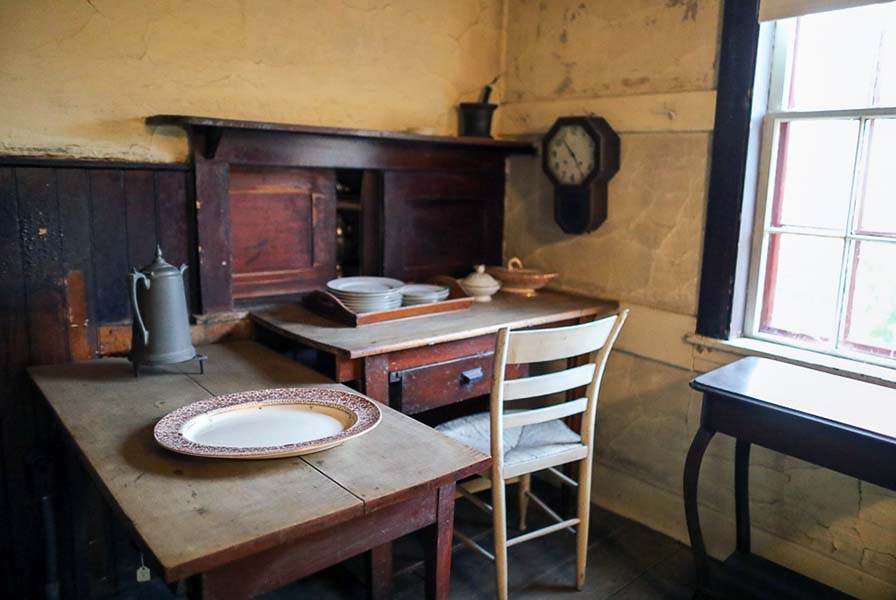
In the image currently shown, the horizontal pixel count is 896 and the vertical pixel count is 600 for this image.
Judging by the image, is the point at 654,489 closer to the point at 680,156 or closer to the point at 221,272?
the point at 680,156

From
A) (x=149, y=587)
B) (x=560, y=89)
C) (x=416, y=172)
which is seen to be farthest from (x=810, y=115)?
(x=149, y=587)

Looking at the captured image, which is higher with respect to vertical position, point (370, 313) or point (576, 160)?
point (576, 160)

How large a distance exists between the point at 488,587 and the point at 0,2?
2288mm

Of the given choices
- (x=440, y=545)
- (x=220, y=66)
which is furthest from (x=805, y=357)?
(x=220, y=66)

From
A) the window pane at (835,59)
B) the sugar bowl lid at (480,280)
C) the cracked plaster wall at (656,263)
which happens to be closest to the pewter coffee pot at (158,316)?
the sugar bowl lid at (480,280)

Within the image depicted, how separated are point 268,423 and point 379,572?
0.77 metres

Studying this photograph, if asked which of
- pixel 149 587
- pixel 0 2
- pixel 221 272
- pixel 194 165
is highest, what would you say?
Answer: pixel 0 2

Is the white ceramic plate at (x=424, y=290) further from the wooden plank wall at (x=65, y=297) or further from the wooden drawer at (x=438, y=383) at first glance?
the wooden plank wall at (x=65, y=297)

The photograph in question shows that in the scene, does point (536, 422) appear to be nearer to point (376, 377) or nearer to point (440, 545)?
point (376, 377)

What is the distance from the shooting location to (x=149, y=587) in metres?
2.26

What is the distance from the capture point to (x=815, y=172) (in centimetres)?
222

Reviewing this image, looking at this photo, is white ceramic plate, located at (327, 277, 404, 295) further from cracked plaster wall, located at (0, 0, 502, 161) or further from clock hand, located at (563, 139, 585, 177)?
clock hand, located at (563, 139, 585, 177)

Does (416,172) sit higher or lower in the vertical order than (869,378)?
higher

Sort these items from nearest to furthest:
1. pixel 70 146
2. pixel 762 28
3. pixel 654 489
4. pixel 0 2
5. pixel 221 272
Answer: pixel 0 2
pixel 70 146
pixel 762 28
pixel 221 272
pixel 654 489
